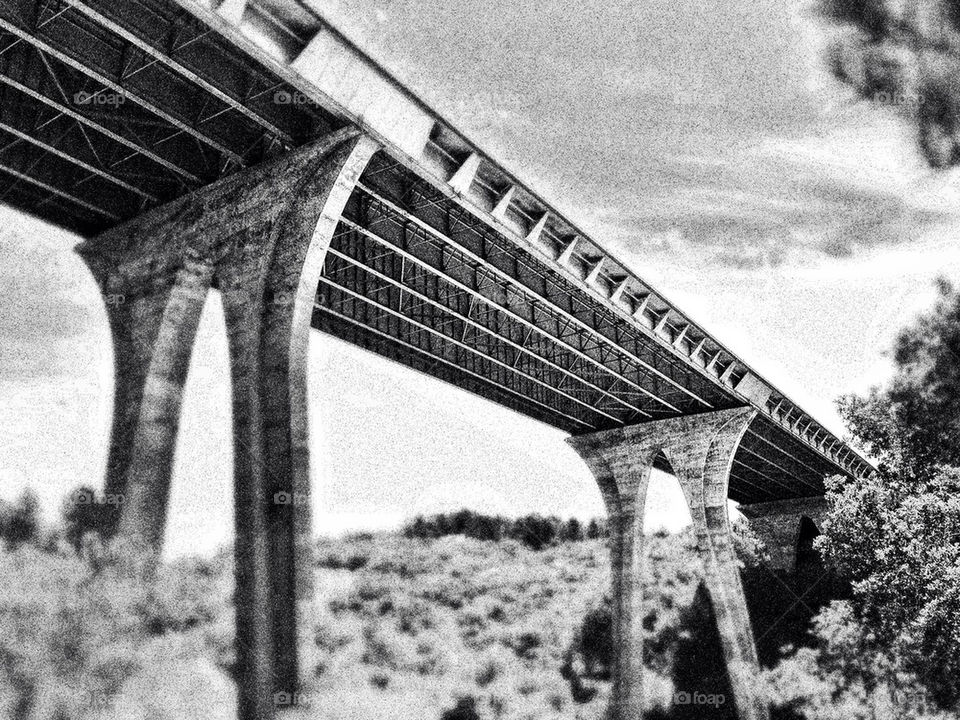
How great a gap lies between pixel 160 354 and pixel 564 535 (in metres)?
57.9

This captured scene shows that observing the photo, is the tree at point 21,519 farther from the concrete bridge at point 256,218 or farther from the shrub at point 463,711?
the shrub at point 463,711

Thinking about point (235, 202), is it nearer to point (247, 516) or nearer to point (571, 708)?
point (247, 516)

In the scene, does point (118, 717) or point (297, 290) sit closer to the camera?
point (118, 717)

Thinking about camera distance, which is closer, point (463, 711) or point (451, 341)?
point (451, 341)

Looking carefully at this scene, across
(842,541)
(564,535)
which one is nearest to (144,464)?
(842,541)

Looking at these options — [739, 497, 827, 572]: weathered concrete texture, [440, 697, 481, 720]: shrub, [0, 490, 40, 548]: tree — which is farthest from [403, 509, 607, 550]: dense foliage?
[0, 490, 40, 548]: tree

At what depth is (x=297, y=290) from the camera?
13148 mm

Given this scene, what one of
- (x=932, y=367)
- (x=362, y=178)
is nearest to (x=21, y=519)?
(x=362, y=178)
